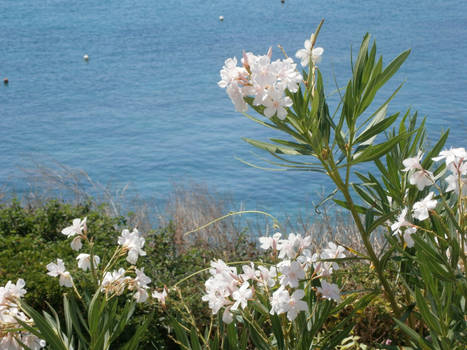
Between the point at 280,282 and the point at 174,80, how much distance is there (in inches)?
408

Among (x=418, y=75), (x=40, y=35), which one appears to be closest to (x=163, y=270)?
(x=418, y=75)

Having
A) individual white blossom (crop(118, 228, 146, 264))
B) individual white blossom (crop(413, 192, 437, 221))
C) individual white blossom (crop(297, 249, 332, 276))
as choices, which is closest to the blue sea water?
individual white blossom (crop(297, 249, 332, 276))

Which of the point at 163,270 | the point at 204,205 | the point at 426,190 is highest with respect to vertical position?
the point at 426,190

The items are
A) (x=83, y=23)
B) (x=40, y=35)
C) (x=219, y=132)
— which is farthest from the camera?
(x=83, y=23)

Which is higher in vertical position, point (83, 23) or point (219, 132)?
point (83, 23)

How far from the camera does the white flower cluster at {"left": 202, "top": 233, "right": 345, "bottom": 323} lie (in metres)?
1.43

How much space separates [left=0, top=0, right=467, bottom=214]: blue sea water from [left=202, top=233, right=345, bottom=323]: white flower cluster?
3.05 metres

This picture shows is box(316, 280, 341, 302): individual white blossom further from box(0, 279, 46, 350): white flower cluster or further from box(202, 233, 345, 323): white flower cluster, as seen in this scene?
box(0, 279, 46, 350): white flower cluster

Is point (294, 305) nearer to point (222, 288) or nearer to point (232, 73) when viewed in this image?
point (222, 288)

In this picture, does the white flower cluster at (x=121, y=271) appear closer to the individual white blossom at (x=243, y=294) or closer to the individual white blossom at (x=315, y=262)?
the individual white blossom at (x=243, y=294)

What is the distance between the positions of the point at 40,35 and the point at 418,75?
10823 mm

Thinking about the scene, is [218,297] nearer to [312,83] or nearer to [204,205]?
[312,83]

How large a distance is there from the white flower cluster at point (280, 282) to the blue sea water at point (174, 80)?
10.0 ft

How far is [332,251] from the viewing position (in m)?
1.87
